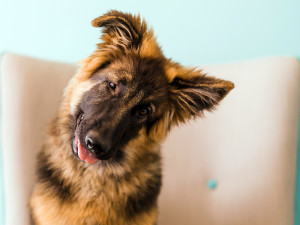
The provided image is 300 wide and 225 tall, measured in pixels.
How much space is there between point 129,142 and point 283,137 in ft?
3.45

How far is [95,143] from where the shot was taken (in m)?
1.31

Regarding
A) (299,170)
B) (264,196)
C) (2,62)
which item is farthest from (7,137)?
(299,170)

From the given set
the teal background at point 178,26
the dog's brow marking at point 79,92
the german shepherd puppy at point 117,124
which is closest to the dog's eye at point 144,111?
the german shepherd puppy at point 117,124

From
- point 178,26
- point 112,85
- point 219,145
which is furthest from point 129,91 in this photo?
point 178,26

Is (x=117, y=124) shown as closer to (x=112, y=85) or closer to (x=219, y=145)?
(x=112, y=85)

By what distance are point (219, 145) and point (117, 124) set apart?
0.98m

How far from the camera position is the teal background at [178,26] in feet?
7.84

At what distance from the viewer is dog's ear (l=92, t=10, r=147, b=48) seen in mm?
1452

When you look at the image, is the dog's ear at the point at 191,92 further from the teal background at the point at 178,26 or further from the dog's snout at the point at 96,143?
the teal background at the point at 178,26

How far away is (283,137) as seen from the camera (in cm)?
194

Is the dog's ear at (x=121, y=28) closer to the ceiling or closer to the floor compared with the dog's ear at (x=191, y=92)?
closer to the ceiling

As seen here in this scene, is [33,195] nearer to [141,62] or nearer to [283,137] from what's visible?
[141,62]

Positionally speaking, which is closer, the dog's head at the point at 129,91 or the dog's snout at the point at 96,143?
the dog's snout at the point at 96,143

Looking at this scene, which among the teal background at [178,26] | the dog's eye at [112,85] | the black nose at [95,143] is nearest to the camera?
the black nose at [95,143]
